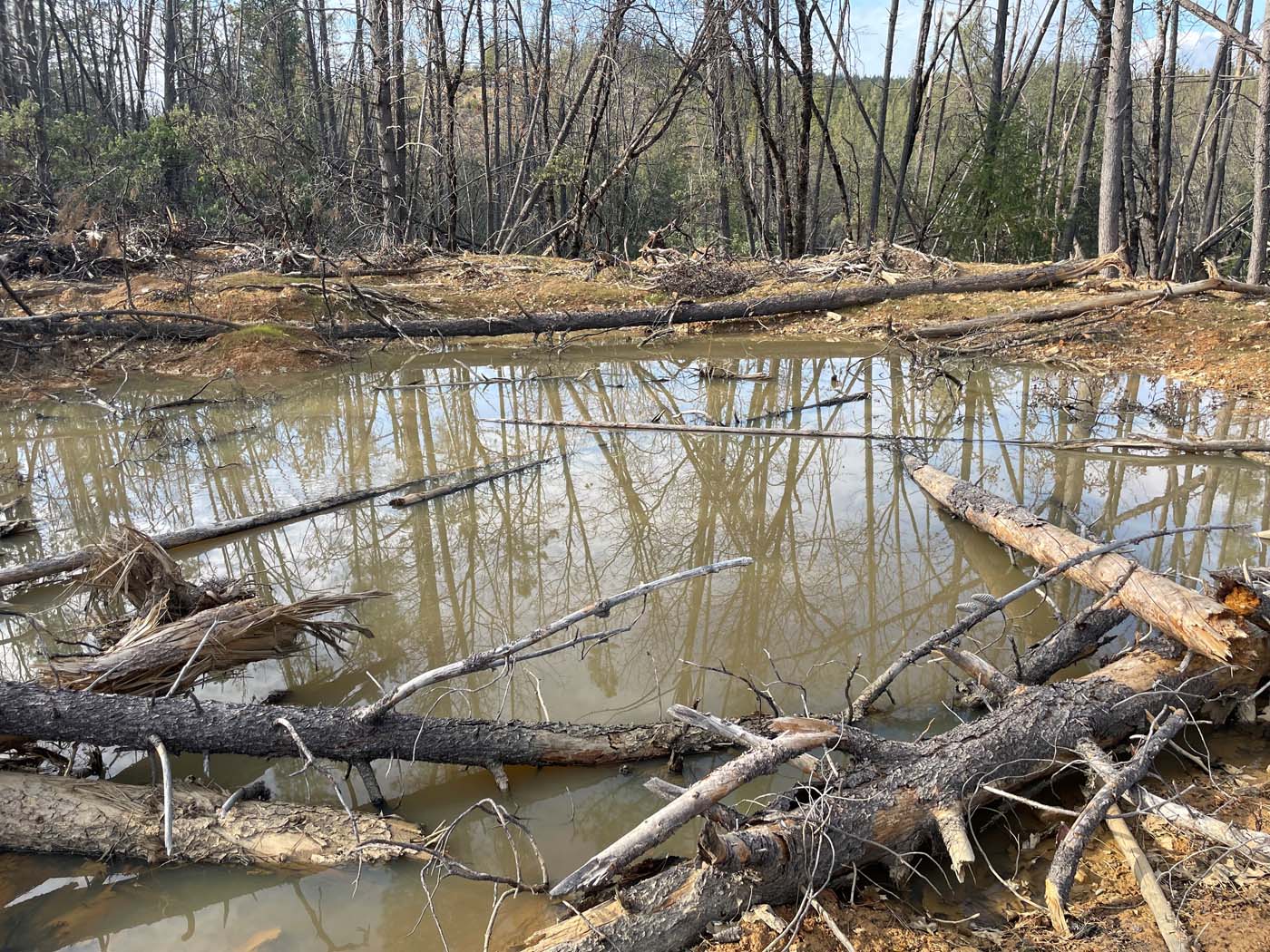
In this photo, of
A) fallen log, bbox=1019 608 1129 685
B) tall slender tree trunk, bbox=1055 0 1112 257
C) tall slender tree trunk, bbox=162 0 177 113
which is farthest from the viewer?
tall slender tree trunk, bbox=162 0 177 113

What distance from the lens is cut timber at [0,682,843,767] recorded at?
3.01m

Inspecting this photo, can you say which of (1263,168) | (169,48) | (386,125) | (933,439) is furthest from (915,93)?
(169,48)

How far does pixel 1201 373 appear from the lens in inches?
354

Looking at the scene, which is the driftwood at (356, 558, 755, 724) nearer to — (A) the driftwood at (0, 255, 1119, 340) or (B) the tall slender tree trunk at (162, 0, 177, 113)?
(A) the driftwood at (0, 255, 1119, 340)

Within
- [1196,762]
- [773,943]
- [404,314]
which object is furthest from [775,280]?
[773,943]

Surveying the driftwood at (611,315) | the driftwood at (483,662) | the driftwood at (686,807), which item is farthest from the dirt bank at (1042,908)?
Result: the driftwood at (611,315)

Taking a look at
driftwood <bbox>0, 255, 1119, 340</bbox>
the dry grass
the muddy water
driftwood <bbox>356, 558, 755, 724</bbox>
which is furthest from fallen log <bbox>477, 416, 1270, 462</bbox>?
driftwood <bbox>0, 255, 1119, 340</bbox>

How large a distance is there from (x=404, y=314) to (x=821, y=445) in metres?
7.45

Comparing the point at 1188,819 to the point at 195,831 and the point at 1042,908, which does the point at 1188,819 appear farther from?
the point at 195,831

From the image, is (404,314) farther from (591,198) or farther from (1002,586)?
(1002,586)

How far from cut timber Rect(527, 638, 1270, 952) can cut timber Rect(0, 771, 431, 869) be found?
745 mm

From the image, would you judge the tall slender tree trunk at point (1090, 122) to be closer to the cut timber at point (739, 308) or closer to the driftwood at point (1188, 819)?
the cut timber at point (739, 308)

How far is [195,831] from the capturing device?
2.76m

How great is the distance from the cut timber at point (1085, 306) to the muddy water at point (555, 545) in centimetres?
148
